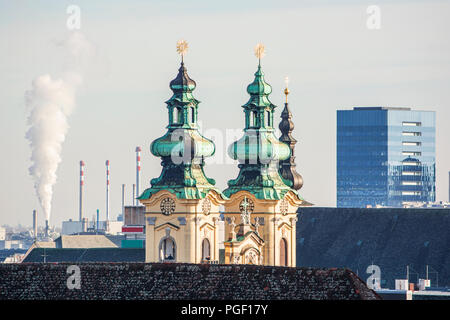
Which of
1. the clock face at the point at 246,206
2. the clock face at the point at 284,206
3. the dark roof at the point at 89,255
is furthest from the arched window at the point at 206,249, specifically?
the dark roof at the point at 89,255

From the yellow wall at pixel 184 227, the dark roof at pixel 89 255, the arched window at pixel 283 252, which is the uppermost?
the yellow wall at pixel 184 227

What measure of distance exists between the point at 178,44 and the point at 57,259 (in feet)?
99.7

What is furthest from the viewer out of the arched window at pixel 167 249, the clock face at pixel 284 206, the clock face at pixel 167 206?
the clock face at pixel 284 206

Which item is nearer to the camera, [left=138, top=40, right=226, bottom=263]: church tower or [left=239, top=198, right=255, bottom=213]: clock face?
[left=138, top=40, right=226, bottom=263]: church tower

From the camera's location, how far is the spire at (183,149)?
124188 mm

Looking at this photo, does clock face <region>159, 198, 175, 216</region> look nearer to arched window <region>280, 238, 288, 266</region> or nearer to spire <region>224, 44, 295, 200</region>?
spire <region>224, 44, 295, 200</region>

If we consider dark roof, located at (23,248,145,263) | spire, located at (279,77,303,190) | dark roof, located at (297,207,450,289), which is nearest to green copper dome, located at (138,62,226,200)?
dark roof, located at (23,248,145,263)

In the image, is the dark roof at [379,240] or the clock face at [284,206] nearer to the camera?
the clock face at [284,206]

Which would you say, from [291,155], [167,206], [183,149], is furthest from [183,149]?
[291,155]

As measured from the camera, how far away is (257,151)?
128875 millimetres

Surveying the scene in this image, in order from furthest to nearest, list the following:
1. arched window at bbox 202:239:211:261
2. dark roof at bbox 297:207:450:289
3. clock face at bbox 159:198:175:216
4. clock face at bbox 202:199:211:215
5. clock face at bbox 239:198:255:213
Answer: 1. dark roof at bbox 297:207:450:289
2. clock face at bbox 239:198:255:213
3. arched window at bbox 202:239:211:261
4. clock face at bbox 202:199:211:215
5. clock face at bbox 159:198:175:216

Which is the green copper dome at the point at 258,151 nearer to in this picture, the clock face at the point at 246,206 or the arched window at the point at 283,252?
the clock face at the point at 246,206

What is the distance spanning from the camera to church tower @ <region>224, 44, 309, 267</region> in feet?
418
